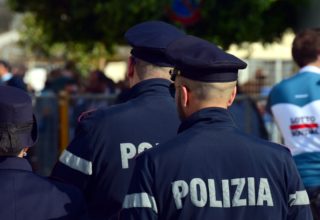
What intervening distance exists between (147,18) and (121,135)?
11.0 meters

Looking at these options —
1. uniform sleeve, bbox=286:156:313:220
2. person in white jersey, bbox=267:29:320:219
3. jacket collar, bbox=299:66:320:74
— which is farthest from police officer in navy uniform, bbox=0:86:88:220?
jacket collar, bbox=299:66:320:74

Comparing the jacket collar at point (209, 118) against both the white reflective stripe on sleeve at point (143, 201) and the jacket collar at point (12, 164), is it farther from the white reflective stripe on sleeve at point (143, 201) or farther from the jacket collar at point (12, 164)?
the jacket collar at point (12, 164)

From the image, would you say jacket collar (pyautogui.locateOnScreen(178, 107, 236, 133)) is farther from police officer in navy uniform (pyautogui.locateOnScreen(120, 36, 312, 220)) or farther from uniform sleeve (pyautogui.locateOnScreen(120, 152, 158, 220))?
uniform sleeve (pyautogui.locateOnScreen(120, 152, 158, 220))

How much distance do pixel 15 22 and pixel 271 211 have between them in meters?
30.5

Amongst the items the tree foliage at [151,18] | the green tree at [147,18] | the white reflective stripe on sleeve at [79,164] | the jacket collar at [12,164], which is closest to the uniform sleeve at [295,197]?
the jacket collar at [12,164]

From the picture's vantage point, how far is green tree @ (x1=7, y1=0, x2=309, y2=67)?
639 inches

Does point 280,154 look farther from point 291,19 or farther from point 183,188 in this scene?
point 291,19

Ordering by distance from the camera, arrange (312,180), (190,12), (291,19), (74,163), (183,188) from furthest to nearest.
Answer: (291,19)
(190,12)
(312,180)
(74,163)
(183,188)

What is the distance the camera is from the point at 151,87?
17.8 ft

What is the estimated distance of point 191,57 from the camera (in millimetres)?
4352

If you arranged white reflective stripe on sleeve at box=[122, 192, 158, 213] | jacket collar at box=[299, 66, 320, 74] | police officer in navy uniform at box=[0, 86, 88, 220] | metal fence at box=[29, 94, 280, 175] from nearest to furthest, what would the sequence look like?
white reflective stripe on sleeve at box=[122, 192, 158, 213], police officer in navy uniform at box=[0, 86, 88, 220], jacket collar at box=[299, 66, 320, 74], metal fence at box=[29, 94, 280, 175]

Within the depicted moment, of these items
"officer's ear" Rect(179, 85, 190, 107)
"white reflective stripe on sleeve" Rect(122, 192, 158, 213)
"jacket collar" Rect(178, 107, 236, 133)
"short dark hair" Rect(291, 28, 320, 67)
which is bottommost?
"white reflective stripe on sleeve" Rect(122, 192, 158, 213)

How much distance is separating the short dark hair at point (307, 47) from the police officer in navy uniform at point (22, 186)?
3.37 meters

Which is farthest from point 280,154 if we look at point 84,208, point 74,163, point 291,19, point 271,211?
point 291,19
